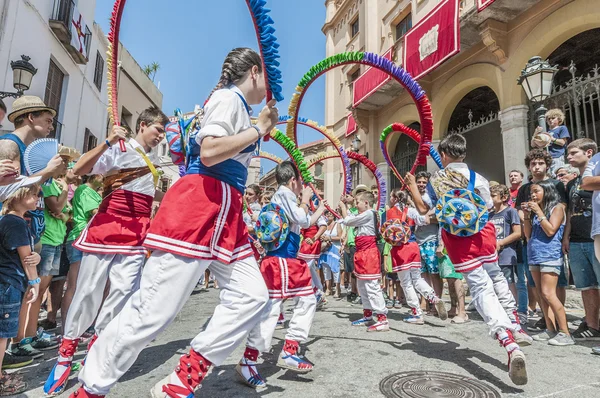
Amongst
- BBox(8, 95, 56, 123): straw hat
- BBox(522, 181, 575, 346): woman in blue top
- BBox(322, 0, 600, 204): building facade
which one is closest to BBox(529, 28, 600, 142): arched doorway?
BBox(322, 0, 600, 204): building facade

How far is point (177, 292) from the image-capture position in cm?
185

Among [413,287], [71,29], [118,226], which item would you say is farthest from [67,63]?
[413,287]

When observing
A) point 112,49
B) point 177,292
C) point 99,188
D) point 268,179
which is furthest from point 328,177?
point 268,179

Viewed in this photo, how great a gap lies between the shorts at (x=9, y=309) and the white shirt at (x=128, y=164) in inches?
40.7

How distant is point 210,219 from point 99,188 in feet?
11.6

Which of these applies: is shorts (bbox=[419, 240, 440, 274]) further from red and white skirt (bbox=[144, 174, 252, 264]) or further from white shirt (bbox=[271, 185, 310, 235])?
red and white skirt (bbox=[144, 174, 252, 264])

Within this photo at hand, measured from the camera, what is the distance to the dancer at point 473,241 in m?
3.00

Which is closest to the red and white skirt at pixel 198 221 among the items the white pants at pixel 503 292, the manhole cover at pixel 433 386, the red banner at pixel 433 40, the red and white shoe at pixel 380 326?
the manhole cover at pixel 433 386

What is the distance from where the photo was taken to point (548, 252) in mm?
4121

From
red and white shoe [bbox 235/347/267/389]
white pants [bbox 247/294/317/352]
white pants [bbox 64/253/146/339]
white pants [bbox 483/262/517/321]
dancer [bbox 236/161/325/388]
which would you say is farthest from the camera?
white pants [bbox 483/262/517/321]

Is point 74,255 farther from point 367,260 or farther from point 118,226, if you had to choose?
point 367,260

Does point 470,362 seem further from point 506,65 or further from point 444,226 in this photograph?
point 506,65

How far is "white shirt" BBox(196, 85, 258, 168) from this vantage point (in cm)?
190

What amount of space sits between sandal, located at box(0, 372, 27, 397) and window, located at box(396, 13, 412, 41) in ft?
49.0
